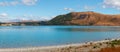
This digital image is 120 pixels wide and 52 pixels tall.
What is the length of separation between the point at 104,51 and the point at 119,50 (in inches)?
42.4

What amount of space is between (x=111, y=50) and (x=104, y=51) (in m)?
0.47

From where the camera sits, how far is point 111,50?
42.7 ft

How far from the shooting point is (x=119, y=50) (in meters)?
13.4

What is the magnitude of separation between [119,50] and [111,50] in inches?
24.0

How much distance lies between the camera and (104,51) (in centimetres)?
1270
